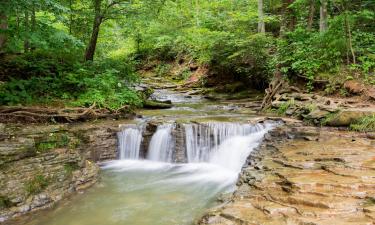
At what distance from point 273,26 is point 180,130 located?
10487 mm

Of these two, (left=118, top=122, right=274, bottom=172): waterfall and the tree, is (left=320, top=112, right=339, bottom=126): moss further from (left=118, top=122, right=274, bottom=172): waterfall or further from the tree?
the tree

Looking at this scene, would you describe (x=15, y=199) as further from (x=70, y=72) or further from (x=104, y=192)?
(x=70, y=72)

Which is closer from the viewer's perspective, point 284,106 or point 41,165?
point 41,165

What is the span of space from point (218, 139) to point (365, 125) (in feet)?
12.1

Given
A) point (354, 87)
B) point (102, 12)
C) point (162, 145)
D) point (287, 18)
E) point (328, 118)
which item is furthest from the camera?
point (287, 18)

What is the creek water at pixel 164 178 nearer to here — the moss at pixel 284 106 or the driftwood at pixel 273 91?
the moss at pixel 284 106

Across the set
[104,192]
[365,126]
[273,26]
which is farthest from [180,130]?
[273,26]

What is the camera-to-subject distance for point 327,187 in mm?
4879

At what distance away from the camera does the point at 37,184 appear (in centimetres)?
655

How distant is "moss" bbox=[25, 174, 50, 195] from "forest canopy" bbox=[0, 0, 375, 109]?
306 centimetres

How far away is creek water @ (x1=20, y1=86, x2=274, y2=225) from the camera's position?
596 cm

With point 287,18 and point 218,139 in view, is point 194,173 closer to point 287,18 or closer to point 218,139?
point 218,139

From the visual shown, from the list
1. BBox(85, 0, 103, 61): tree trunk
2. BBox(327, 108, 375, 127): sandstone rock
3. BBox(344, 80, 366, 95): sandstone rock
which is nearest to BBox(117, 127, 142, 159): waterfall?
BBox(85, 0, 103, 61): tree trunk

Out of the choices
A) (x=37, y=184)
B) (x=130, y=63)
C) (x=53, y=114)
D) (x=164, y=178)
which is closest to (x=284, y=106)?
(x=164, y=178)
